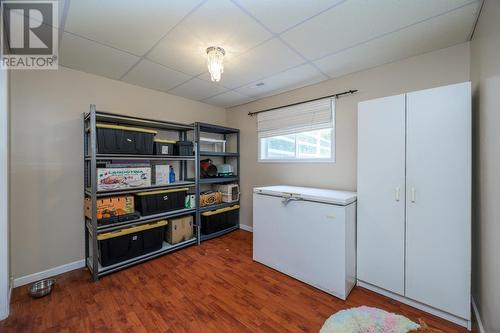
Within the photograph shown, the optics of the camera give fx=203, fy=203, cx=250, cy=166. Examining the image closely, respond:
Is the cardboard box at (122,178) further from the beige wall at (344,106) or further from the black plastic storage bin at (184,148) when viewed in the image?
the beige wall at (344,106)

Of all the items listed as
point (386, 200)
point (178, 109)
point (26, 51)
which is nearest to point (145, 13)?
point (26, 51)

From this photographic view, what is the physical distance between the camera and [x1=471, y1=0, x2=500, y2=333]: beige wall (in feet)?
4.04

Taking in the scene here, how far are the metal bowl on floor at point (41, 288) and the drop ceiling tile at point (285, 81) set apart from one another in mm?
3147

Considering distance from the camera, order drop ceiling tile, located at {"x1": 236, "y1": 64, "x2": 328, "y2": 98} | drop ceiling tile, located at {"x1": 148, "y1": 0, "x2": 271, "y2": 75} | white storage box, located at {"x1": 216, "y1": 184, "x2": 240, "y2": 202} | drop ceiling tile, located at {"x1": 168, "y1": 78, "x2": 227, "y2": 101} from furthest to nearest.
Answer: white storage box, located at {"x1": 216, "y1": 184, "x2": 240, "y2": 202}, drop ceiling tile, located at {"x1": 168, "y1": 78, "x2": 227, "y2": 101}, drop ceiling tile, located at {"x1": 236, "y1": 64, "x2": 328, "y2": 98}, drop ceiling tile, located at {"x1": 148, "y1": 0, "x2": 271, "y2": 75}

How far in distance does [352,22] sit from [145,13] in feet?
5.16

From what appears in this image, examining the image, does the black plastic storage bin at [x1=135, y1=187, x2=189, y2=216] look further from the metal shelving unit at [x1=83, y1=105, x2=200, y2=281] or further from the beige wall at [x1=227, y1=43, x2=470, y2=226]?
the beige wall at [x1=227, y1=43, x2=470, y2=226]

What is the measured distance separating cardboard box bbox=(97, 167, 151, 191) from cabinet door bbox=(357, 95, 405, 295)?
8.15 ft

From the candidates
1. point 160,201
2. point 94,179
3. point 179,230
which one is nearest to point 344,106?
point 160,201

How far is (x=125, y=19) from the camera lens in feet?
5.11

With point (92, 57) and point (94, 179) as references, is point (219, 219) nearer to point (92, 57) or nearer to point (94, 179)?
point (94, 179)

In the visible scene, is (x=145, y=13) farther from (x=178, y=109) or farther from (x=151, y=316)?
(x=151, y=316)

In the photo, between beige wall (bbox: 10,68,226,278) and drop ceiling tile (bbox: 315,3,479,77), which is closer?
drop ceiling tile (bbox: 315,3,479,77)

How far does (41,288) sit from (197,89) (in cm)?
285

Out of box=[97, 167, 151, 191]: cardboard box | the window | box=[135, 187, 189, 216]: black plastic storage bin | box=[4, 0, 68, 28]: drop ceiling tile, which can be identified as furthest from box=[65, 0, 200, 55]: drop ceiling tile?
the window
